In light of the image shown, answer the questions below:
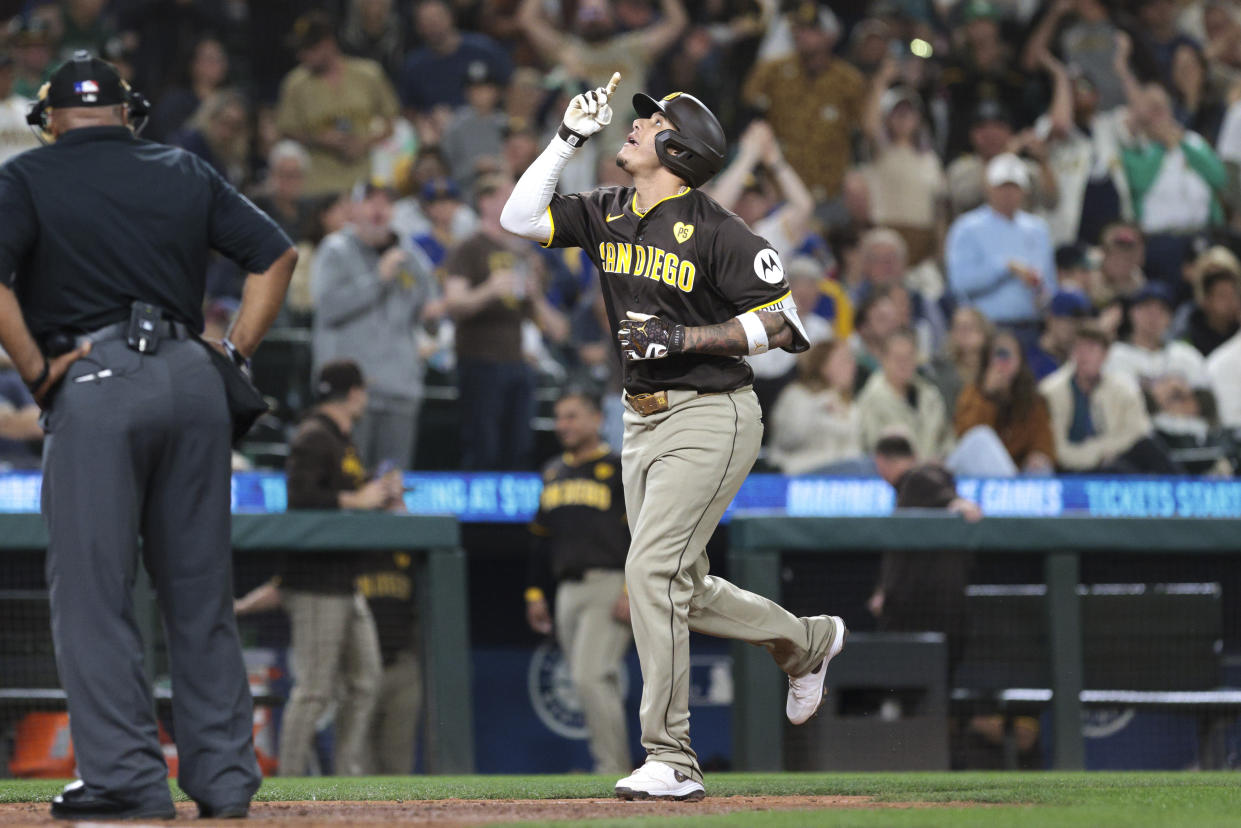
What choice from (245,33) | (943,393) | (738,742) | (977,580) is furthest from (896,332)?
(245,33)

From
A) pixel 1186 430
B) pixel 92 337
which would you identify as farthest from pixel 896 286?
pixel 92 337

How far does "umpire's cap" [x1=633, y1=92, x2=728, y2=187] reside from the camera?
16.4 ft

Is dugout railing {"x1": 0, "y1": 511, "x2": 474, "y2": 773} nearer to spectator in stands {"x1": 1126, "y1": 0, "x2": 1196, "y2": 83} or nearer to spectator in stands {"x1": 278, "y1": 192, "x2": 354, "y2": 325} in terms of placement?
spectator in stands {"x1": 278, "y1": 192, "x2": 354, "y2": 325}

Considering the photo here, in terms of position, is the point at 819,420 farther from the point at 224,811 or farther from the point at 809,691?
the point at 224,811

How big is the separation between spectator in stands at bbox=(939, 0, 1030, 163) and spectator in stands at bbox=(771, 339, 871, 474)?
360 cm

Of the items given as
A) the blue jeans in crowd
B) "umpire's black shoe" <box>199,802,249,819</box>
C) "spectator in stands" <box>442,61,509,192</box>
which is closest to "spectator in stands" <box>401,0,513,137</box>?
"spectator in stands" <box>442,61,509,192</box>

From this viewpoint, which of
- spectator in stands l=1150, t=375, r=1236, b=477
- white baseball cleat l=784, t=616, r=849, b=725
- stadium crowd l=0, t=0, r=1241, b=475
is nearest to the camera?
white baseball cleat l=784, t=616, r=849, b=725

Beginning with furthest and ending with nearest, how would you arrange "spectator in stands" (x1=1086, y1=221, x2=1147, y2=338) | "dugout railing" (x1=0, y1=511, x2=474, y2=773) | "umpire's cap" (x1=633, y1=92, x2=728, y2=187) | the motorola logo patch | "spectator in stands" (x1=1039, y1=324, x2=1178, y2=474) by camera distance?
1. "spectator in stands" (x1=1086, y1=221, x2=1147, y2=338)
2. "spectator in stands" (x1=1039, y1=324, x2=1178, y2=474)
3. "dugout railing" (x1=0, y1=511, x2=474, y2=773)
4. "umpire's cap" (x1=633, y1=92, x2=728, y2=187)
5. the motorola logo patch

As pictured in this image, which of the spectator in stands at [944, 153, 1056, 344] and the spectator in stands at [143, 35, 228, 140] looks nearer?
the spectator in stands at [944, 153, 1056, 344]

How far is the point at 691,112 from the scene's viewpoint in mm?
5055

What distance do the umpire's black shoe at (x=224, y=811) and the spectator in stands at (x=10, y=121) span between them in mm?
7356

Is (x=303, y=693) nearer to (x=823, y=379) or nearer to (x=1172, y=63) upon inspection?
(x=823, y=379)

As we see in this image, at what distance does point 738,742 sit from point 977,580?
1.35 meters

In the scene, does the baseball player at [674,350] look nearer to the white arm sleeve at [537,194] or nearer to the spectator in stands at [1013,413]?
the white arm sleeve at [537,194]
